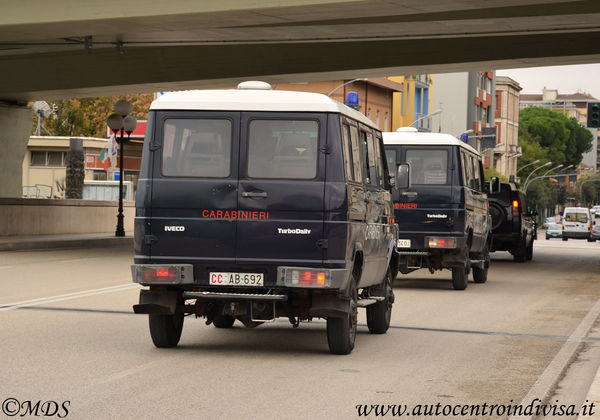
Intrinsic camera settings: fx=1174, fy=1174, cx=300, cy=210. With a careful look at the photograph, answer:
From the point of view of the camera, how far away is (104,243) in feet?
118

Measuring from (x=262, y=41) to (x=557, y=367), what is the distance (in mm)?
18641

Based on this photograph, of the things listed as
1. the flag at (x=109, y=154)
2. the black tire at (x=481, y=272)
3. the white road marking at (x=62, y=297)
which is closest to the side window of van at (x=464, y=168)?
the black tire at (x=481, y=272)

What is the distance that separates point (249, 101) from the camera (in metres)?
10.9

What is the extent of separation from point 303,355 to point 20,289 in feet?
27.7

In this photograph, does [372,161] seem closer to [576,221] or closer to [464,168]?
[464,168]

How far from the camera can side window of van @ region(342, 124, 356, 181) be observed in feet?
35.9

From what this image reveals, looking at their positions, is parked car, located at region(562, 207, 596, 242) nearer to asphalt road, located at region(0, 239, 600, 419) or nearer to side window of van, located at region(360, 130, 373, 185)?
asphalt road, located at region(0, 239, 600, 419)

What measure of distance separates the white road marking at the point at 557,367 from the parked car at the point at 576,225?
55.5 meters

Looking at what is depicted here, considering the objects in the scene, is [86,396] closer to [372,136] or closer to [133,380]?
[133,380]

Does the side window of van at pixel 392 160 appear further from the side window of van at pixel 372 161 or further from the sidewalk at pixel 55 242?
the sidewalk at pixel 55 242

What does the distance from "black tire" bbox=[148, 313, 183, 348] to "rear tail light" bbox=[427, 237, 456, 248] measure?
951cm

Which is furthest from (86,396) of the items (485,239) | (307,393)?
(485,239)

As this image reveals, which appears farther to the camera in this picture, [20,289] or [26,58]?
[26,58]

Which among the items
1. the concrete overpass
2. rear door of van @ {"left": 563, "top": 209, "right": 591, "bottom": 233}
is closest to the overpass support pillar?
the concrete overpass
